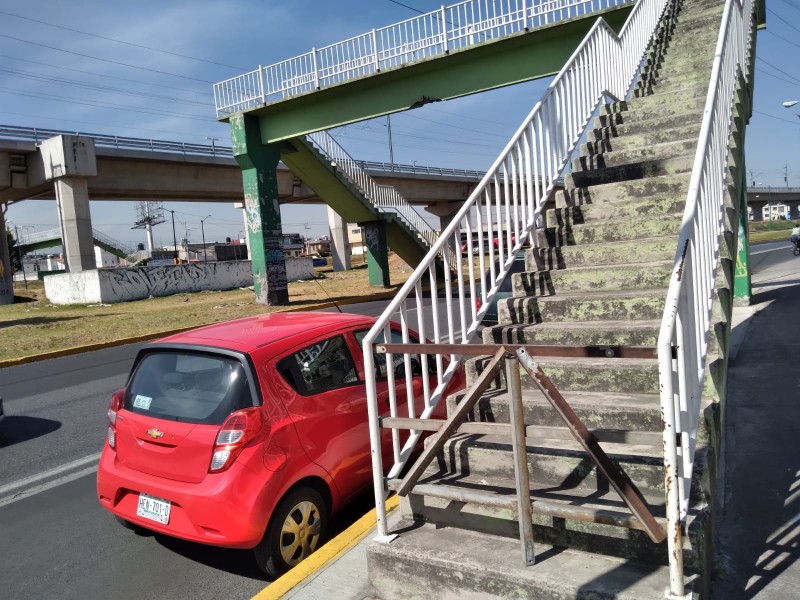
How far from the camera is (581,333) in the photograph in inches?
176

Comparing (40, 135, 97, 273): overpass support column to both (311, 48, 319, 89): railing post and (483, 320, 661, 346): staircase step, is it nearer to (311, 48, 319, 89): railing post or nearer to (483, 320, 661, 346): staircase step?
(311, 48, 319, 89): railing post

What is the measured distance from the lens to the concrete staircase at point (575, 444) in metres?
3.03

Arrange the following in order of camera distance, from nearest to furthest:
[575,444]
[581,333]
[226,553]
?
[575,444], [226,553], [581,333]

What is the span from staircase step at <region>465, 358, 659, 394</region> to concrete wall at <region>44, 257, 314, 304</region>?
24.2 m

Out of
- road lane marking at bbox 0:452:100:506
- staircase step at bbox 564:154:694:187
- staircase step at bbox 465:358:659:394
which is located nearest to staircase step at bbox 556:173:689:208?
staircase step at bbox 564:154:694:187

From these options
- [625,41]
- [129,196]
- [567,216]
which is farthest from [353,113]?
[129,196]

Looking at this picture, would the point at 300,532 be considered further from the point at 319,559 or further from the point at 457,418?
the point at 457,418

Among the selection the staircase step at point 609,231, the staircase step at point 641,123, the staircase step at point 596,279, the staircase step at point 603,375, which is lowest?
the staircase step at point 603,375

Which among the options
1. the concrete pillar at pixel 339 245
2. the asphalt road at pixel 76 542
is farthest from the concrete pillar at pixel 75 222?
the concrete pillar at pixel 339 245

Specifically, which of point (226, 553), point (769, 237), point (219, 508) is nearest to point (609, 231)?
point (219, 508)

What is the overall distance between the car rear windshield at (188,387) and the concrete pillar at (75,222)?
24.1 meters

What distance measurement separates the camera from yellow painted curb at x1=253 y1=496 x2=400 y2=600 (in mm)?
3506

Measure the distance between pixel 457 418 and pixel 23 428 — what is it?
21.6ft

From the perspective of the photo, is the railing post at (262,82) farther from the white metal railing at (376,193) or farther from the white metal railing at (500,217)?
the white metal railing at (500,217)
